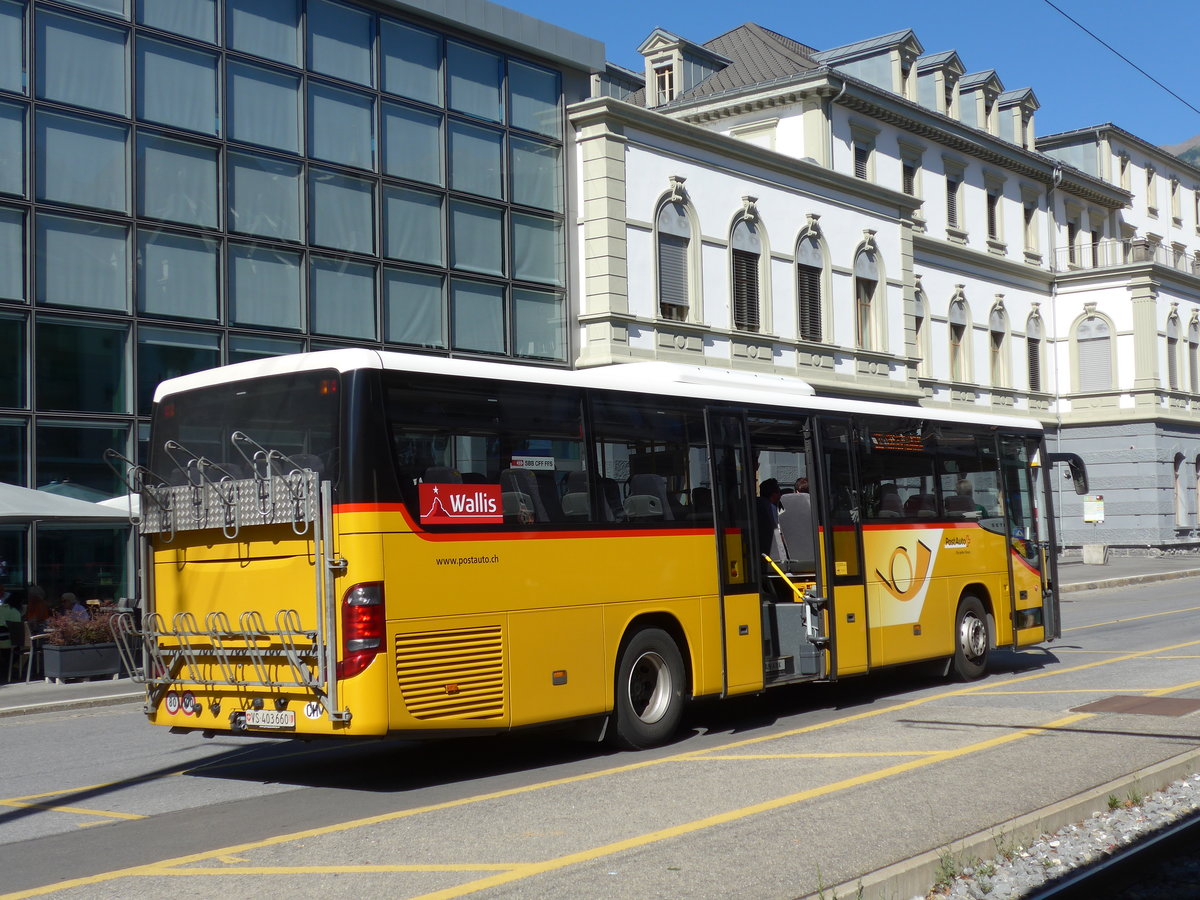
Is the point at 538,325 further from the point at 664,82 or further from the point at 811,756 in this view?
the point at 811,756

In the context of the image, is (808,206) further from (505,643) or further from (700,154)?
(505,643)

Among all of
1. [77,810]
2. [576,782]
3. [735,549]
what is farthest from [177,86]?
[576,782]

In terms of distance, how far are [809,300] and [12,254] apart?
61.3 ft

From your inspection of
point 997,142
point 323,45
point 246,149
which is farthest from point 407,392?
point 997,142

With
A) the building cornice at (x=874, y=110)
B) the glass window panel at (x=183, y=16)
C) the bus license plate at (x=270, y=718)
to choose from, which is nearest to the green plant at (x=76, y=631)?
the bus license plate at (x=270, y=718)

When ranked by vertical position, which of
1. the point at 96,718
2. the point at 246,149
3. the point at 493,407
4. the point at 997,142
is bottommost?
the point at 96,718

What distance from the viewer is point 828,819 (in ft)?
24.3

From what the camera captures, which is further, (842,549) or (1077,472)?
(1077,472)

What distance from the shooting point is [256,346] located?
2323 centimetres

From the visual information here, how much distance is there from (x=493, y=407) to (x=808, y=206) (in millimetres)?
24849

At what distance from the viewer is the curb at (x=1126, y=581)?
32056 millimetres

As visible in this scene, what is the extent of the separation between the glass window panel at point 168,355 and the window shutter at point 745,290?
12431 millimetres

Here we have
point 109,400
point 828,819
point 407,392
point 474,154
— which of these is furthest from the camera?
point 474,154

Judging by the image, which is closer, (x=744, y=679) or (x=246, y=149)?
(x=744, y=679)
